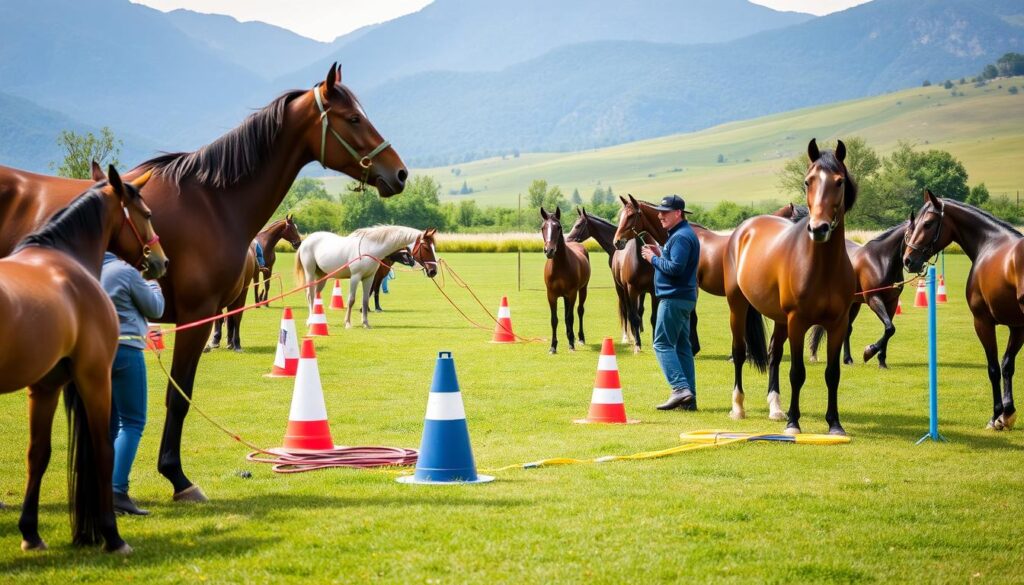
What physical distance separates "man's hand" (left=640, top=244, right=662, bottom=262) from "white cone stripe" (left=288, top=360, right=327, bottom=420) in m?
4.50

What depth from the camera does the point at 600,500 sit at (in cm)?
710

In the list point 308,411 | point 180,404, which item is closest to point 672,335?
point 308,411

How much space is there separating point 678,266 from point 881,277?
579 centimetres

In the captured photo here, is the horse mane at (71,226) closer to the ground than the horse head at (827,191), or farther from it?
closer to the ground

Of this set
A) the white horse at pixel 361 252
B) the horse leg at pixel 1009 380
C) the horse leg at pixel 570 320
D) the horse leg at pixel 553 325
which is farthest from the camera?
the white horse at pixel 361 252

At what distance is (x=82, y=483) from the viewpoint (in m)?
5.65

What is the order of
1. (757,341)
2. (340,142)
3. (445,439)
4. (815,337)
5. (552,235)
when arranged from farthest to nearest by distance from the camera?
(552,235) → (815,337) → (757,341) → (445,439) → (340,142)

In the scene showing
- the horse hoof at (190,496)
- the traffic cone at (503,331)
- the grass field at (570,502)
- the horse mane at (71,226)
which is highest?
the horse mane at (71,226)

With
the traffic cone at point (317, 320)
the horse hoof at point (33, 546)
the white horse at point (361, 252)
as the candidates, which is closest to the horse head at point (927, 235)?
the horse hoof at point (33, 546)

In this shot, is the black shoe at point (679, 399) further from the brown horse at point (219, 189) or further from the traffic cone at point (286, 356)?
the traffic cone at point (286, 356)

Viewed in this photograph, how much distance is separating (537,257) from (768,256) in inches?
1876

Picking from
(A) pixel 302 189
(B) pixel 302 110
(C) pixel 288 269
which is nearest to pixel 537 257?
(C) pixel 288 269

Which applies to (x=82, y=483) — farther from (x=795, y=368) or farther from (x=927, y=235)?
(x=927, y=235)

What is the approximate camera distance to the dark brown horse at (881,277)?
15.9 metres
